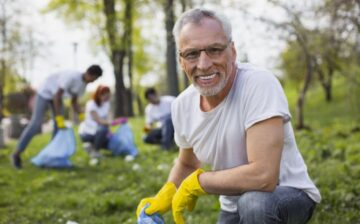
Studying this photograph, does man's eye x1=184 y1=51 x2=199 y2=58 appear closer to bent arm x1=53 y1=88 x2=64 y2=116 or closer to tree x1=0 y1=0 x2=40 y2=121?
bent arm x1=53 y1=88 x2=64 y2=116

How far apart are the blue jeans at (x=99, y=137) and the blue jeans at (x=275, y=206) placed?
17.3 ft

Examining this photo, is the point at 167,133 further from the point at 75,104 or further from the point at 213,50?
the point at 213,50

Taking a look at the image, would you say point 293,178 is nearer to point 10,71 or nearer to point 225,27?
point 225,27

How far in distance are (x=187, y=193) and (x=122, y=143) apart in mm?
5053

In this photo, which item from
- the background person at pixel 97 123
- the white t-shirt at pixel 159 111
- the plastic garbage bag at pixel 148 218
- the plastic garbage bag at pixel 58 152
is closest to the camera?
the plastic garbage bag at pixel 148 218

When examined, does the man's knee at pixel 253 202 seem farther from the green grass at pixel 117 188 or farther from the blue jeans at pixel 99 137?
the blue jeans at pixel 99 137

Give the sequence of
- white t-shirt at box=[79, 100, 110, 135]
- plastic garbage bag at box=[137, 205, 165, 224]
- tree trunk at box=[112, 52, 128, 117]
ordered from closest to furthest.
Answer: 1. plastic garbage bag at box=[137, 205, 165, 224]
2. white t-shirt at box=[79, 100, 110, 135]
3. tree trunk at box=[112, 52, 128, 117]

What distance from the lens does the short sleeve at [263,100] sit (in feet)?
6.22

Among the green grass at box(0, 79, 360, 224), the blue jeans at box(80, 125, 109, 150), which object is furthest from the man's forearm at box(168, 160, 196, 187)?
the blue jeans at box(80, 125, 109, 150)

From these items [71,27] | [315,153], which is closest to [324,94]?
[71,27]

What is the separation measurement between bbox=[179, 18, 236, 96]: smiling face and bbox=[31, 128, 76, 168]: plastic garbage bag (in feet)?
13.7

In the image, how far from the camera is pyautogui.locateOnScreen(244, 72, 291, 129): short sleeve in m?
1.90

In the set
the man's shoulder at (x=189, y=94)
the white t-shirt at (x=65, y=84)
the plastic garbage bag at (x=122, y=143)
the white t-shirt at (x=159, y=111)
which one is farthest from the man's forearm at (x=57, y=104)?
the man's shoulder at (x=189, y=94)

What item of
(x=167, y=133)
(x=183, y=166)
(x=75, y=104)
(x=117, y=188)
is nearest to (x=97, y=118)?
(x=75, y=104)
